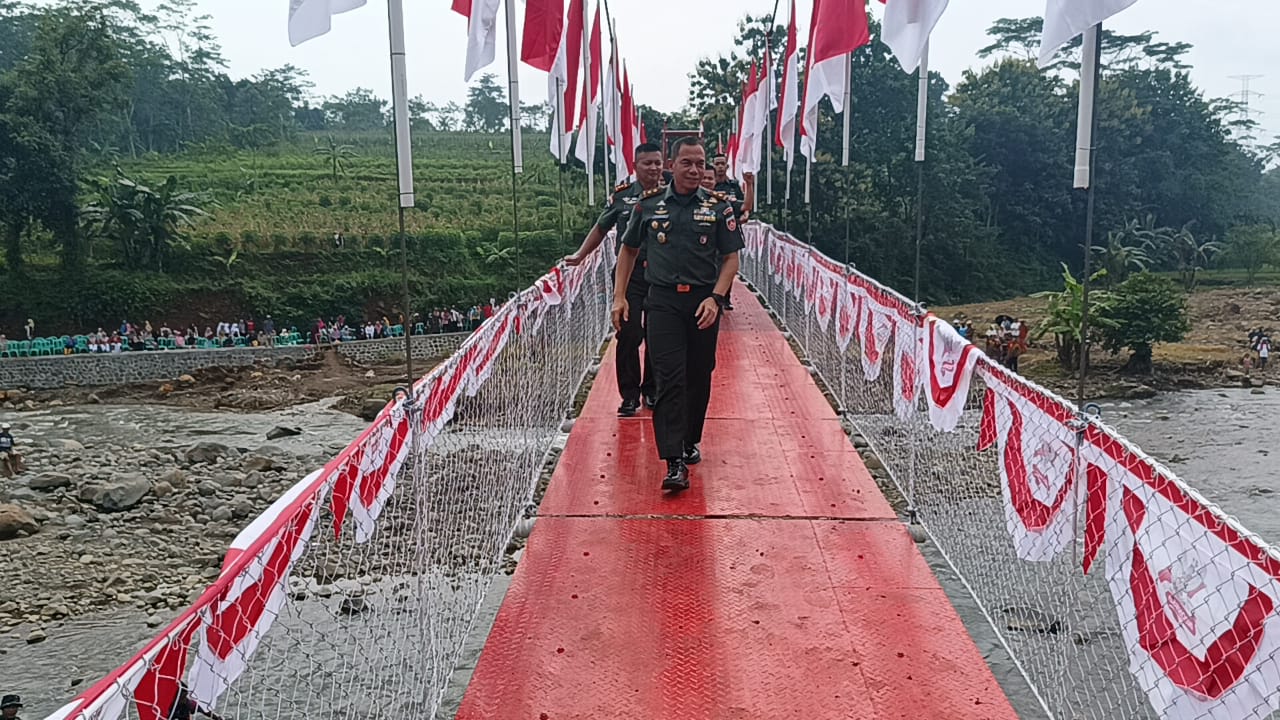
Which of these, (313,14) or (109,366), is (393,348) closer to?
(109,366)

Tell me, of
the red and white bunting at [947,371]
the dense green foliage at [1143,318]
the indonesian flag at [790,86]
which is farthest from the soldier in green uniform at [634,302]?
the dense green foliage at [1143,318]

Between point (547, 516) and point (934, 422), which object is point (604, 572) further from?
point (934, 422)

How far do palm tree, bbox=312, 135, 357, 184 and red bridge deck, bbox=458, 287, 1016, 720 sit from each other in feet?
153

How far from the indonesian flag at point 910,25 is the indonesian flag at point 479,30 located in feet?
8.12

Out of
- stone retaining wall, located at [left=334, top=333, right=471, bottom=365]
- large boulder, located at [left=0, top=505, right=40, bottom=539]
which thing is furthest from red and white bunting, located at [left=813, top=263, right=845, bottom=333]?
stone retaining wall, located at [left=334, top=333, right=471, bottom=365]

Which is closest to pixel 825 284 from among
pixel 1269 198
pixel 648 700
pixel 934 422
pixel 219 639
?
pixel 934 422

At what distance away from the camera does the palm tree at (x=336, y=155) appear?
49.7 m

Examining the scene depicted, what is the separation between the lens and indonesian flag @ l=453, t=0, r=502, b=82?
6184 mm

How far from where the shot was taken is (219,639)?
183 centimetres

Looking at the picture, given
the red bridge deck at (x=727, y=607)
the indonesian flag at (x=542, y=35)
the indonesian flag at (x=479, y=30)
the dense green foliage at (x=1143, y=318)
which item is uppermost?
the indonesian flag at (x=542, y=35)

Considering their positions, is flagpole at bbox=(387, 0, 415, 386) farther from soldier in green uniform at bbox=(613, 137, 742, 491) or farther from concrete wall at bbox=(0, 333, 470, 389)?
concrete wall at bbox=(0, 333, 470, 389)

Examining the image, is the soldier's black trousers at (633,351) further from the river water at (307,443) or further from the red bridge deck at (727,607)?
the river water at (307,443)

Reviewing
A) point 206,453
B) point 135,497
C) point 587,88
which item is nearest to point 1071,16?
point 587,88

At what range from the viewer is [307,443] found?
69.5 ft
